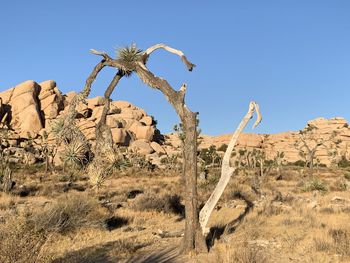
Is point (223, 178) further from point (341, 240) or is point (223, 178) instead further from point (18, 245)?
A: point (18, 245)

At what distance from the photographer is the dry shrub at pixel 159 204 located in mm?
16156

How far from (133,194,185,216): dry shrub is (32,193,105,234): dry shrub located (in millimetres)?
2507

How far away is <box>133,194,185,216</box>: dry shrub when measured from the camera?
636 inches

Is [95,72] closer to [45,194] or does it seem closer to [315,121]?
[45,194]

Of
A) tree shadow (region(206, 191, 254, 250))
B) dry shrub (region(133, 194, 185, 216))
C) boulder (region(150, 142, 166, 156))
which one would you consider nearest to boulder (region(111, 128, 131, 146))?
boulder (region(150, 142, 166, 156))

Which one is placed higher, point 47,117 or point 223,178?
point 47,117

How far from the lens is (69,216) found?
39.3 ft

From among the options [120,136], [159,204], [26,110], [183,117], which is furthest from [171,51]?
[26,110]

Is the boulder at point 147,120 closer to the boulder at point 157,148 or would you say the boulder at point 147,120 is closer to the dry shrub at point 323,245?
the boulder at point 157,148

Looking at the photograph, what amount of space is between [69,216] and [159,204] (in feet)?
16.8

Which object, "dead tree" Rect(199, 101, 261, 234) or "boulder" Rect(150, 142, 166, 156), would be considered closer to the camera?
"dead tree" Rect(199, 101, 261, 234)

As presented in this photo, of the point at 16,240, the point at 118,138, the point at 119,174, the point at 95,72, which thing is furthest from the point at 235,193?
the point at 118,138

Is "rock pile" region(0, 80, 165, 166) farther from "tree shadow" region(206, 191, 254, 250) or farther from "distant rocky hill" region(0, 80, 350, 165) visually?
"tree shadow" region(206, 191, 254, 250)

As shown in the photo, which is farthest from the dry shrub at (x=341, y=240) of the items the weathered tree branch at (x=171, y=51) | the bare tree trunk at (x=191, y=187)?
the weathered tree branch at (x=171, y=51)
